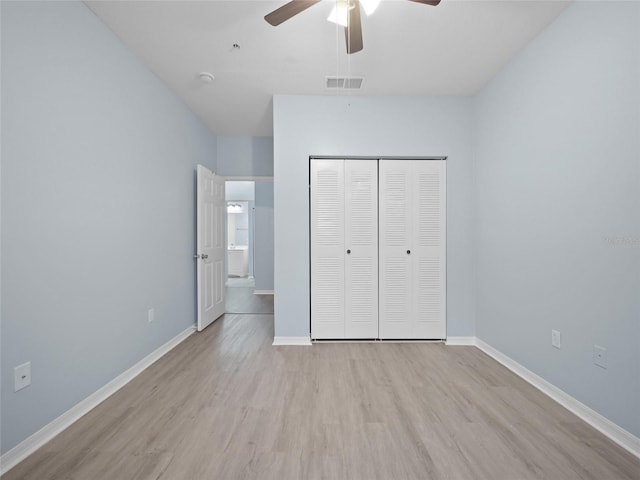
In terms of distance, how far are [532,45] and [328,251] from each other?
2.42 m

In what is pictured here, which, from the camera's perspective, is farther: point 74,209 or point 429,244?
point 429,244

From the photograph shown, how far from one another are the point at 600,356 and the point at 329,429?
167 centimetres

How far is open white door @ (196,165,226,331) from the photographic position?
3480mm

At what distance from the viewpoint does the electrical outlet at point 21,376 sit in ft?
4.76

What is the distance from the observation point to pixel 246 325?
377 centimetres

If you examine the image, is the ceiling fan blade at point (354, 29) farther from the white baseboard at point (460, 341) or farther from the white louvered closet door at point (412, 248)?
the white baseboard at point (460, 341)

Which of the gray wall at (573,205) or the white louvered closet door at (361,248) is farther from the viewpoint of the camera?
the white louvered closet door at (361,248)

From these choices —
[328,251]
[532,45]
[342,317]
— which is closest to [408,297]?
[342,317]

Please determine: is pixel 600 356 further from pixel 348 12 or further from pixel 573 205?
pixel 348 12

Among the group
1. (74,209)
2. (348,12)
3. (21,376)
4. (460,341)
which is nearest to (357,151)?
(348,12)

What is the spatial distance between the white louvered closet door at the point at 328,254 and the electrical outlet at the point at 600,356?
1972mm

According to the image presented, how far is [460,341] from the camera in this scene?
10.2 feet

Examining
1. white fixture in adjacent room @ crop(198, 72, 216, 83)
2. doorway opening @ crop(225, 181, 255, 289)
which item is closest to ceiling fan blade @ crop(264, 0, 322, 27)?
white fixture in adjacent room @ crop(198, 72, 216, 83)

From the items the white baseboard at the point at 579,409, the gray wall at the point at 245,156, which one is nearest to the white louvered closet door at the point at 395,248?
the white baseboard at the point at 579,409
